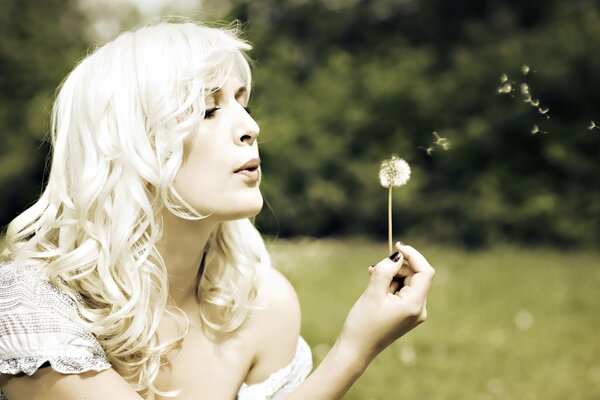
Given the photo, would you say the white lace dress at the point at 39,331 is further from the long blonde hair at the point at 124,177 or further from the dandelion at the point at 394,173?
the dandelion at the point at 394,173

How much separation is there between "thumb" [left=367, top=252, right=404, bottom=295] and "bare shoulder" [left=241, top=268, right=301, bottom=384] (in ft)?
2.47

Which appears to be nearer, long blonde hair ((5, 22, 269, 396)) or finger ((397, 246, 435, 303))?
finger ((397, 246, 435, 303))

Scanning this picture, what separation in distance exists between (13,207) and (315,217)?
222 inches

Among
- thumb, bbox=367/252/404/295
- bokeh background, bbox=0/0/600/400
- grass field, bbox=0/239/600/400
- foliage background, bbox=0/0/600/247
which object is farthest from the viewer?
foliage background, bbox=0/0/600/247

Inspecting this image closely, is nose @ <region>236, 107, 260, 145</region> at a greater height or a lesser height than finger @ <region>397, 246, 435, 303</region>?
greater

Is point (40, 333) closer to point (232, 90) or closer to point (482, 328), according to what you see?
point (232, 90)

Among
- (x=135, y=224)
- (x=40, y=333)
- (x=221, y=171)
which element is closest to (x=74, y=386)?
(x=40, y=333)

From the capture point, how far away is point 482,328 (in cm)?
520

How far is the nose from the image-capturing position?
6.61 feet

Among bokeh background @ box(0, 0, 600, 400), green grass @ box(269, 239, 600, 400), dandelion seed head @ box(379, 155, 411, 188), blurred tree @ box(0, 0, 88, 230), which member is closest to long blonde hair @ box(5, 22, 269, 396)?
dandelion seed head @ box(379, 155, 411, 188)

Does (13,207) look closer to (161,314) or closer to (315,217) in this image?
(315,217)

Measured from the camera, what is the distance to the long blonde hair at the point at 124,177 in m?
1.98

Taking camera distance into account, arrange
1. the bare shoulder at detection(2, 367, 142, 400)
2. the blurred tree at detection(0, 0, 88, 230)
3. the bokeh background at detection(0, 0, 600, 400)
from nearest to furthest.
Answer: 1. the bare shoulder at detection(2, 367, 142, 400)
2. the bokeh background at detection(0, 0, 600, 400)
3. the blurred tree at detection(0, 0, 88, 230)

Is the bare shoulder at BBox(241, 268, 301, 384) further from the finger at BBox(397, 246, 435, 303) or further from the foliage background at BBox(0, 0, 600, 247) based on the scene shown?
the foliage background at BBox(0, 0, 600, 247)
